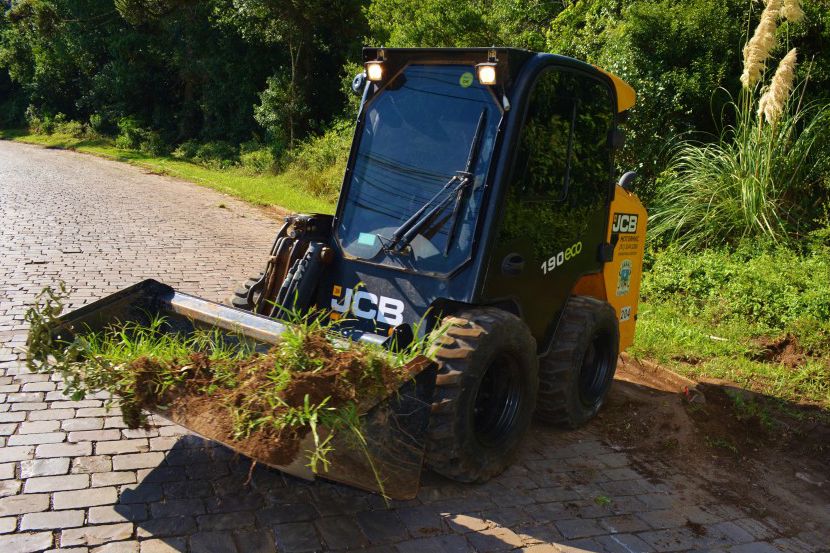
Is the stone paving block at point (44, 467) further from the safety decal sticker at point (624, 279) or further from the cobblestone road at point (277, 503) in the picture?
the safety decal sticker at point (624, 279)

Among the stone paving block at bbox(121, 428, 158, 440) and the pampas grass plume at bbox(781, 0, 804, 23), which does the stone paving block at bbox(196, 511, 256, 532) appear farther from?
the pampas grass plume at bbox(781, 0, 804, 23)

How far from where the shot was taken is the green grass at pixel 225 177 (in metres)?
16.6

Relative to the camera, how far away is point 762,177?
30.4 feet

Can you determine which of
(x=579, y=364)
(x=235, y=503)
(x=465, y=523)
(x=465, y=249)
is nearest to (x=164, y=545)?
(x=235, y=503)

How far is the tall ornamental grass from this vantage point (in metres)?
9.26

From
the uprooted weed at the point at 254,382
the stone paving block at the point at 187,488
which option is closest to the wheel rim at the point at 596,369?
the uprooted weed at the point at 254,382

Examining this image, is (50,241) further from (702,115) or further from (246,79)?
(246,79)

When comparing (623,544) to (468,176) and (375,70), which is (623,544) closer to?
(468,176)

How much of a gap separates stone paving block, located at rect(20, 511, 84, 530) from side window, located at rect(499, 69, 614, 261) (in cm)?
275

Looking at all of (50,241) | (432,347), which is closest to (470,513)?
(432,347)

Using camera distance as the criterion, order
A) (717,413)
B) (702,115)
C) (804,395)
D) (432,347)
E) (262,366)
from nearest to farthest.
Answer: (262,366), (432,347), (717,413), (804,395), (702,115)

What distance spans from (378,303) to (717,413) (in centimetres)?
313

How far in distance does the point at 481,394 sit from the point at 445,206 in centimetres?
116

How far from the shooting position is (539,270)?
194 inches
